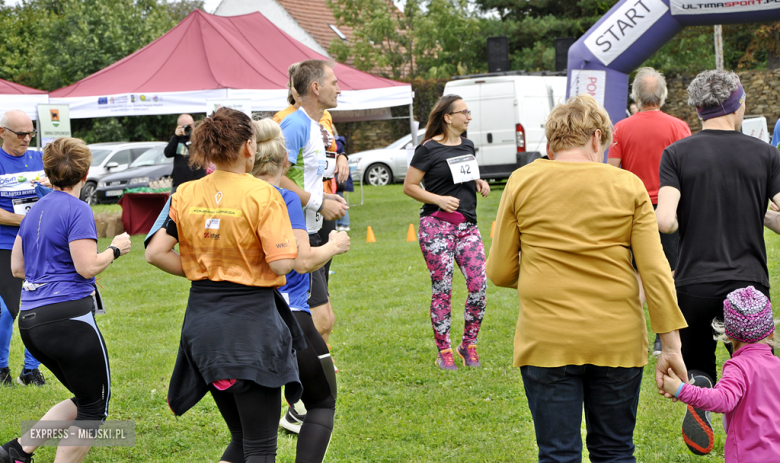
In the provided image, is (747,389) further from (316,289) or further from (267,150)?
(316,289)

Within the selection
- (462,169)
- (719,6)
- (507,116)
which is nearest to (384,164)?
(507,116)

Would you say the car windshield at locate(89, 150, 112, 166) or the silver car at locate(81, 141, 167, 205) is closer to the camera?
the silver car at locate(81, 141, 167, 205)

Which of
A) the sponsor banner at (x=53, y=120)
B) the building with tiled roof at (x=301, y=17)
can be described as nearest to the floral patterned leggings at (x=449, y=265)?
the sponsor banner at (x=53, y=120)

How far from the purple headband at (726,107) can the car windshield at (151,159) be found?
51.3 feet

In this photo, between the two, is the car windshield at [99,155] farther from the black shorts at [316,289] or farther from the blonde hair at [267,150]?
the blonde hair at [267,150]

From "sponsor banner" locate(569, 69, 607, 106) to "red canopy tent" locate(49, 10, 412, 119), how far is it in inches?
234

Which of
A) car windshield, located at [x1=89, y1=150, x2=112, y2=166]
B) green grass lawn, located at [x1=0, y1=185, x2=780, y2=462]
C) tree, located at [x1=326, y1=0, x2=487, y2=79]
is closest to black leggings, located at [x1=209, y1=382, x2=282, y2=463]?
green grass lawn, located at [x1=0, y1=185, x2=780, y2=462]

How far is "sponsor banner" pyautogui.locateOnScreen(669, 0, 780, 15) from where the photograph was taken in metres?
7.11

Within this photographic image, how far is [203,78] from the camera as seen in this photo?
41.4 ft

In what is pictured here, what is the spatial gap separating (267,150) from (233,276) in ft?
2.47

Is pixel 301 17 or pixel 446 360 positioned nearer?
pixel 446 360

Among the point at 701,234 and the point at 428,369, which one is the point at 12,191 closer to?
the point at 428,369

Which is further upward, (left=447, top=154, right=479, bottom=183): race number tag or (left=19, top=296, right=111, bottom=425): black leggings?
(left=447, top=154, right=479, bottom=183): race number tag

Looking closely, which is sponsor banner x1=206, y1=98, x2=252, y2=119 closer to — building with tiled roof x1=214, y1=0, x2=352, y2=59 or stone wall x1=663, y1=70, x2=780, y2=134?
building with tiled roof x1=214, y1=0, x2=352, y2=59
